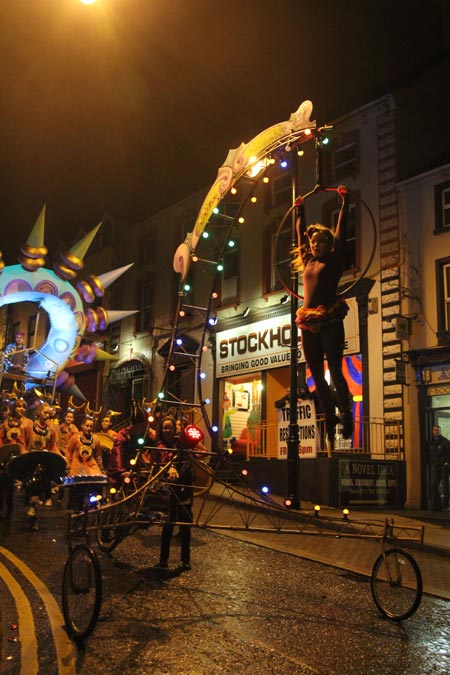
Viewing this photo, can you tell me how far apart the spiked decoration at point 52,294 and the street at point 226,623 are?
1145cm

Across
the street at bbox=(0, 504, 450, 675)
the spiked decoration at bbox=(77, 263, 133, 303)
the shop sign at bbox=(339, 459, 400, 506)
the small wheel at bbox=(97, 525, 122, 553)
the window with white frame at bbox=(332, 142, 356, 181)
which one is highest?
the window with white frame at bbox=(332, 142, 356, 181)

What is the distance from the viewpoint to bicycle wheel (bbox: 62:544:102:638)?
5191mm

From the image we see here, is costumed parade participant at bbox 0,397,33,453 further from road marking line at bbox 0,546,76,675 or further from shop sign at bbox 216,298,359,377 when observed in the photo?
shop sign at bbox 216,298,359,377

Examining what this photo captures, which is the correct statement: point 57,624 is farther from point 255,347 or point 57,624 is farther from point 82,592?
point 255,347

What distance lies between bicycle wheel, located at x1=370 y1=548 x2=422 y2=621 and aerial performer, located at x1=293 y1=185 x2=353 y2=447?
58.8 inches

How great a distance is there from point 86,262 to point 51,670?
3020cm

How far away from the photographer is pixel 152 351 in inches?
1016

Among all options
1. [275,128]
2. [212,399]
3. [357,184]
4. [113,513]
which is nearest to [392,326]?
[357,184]

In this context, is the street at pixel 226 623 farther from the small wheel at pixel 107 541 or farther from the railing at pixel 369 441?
the railing at pixel 369 441

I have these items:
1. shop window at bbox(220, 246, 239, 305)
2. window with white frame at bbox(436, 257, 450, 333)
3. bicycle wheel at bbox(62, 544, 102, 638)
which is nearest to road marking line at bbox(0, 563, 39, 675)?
bicycle wheel at bbox(62, 544, 102, 638)

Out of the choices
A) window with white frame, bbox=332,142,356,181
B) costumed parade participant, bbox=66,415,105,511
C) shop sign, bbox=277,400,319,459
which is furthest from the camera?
window with white frame, bbox=332,142,356,181

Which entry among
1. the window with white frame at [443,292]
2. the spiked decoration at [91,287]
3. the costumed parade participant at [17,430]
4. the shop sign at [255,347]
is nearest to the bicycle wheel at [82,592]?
the costumed parade participant at [17,430]

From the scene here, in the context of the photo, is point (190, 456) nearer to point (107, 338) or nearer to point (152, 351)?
point (152, 351)

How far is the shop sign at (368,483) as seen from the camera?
45.1ft
